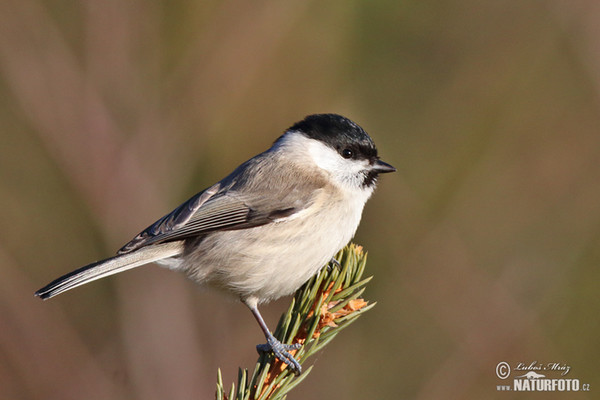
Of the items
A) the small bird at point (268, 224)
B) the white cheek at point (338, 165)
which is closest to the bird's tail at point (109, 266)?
the small bird at point (268, 224)

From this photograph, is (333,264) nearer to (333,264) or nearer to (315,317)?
(333,264)

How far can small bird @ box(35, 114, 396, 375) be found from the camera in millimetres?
2117

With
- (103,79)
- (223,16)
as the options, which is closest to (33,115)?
(103,79)

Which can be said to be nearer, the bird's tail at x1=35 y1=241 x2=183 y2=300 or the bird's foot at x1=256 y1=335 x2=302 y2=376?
the bird's foot at x1=256 y1=335 x2=302 y2=376

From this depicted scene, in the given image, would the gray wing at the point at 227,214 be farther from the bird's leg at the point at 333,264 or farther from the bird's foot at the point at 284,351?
the bird's foot at the point at 284,351

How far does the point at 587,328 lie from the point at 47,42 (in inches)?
135

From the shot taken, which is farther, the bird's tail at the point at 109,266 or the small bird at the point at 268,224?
the small bird at the point at 268,224

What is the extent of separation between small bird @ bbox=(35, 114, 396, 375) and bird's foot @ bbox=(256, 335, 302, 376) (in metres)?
0.03

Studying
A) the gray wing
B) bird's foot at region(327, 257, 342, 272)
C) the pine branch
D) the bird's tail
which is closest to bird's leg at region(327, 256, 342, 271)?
bird's foot at region(327, 257, 342, 272)

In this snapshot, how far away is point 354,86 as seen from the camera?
3418 mm

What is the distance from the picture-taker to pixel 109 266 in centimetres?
207

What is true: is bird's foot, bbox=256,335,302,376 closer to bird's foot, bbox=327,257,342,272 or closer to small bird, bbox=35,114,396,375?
small bird, bbox=35,114,396,375

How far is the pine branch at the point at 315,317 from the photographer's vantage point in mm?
1709

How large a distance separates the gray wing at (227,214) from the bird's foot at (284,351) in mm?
518
